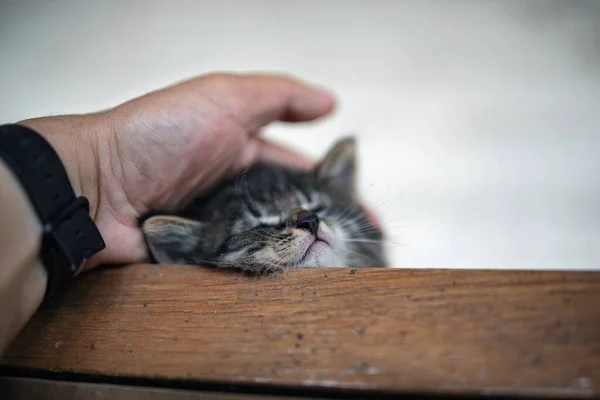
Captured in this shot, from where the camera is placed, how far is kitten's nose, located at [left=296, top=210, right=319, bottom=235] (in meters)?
0.99

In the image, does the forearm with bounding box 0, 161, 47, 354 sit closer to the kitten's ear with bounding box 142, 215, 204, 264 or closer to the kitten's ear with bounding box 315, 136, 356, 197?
the kitten's ear with bounding box 142, 215, 204, 264

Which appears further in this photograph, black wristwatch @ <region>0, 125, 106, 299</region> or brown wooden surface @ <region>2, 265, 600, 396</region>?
black wristwatch @ <region>0, 125, 106, 299</region>

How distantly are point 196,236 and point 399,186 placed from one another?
878 mm

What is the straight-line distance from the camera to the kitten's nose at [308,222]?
99cm

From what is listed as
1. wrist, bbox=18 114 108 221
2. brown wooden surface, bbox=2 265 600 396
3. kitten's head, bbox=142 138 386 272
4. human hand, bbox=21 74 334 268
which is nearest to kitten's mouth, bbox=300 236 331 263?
kitten's head, bbox=142 138 386 272

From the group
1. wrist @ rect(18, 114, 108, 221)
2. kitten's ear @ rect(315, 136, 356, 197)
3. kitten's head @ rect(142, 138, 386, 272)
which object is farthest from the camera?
kitten's ear @ rect(315, 136, 356, 197)

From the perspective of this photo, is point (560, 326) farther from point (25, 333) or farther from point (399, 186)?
point (399, 186)

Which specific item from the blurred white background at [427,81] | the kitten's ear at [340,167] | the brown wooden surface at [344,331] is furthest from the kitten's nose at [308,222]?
the blurred white background at [427,81]

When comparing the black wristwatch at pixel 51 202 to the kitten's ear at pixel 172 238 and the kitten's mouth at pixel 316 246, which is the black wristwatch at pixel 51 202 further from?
the kitten's mouth at pixel 316 246

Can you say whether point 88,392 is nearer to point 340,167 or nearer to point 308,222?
point 308,222

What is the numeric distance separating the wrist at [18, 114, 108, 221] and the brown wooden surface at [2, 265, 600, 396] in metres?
0.23

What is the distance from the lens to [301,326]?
671 mm

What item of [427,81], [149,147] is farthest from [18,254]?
[427,81]

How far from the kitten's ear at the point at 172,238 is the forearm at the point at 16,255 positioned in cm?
29
